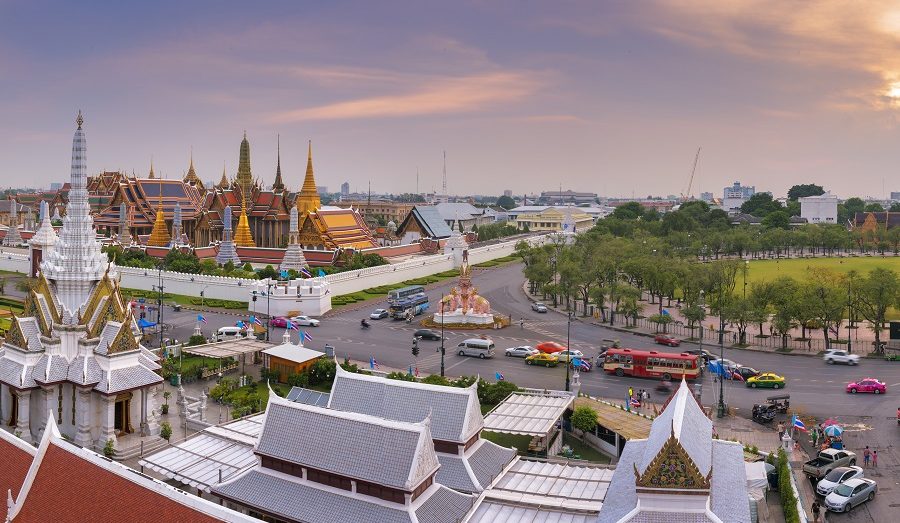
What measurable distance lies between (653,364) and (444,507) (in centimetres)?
2257

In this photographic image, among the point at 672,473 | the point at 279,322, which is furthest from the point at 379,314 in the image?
the point at 672,473

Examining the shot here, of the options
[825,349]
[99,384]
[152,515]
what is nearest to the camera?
[152,515]

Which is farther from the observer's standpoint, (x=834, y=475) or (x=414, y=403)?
(x=834, y=475)

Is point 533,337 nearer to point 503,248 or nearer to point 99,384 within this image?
point 99,384

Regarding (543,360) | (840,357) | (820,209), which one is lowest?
(543,360)

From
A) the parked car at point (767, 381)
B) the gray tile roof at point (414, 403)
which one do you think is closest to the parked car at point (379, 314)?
the parked car at point (767, 381)

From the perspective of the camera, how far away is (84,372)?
28.0 meters

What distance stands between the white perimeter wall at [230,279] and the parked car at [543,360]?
25805mm

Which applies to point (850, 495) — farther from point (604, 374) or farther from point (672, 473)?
point (604, 374)

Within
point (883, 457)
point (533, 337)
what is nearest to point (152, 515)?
point (883, 457)

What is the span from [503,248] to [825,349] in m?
67.0

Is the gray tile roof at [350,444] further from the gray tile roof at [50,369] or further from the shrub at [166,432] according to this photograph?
the gray tile roof at [50,369]

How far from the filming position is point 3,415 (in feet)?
96.2

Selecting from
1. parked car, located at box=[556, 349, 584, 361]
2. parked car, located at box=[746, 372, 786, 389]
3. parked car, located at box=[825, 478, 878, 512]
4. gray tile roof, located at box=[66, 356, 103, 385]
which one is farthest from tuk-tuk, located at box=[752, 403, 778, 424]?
gray tile roof, located at box=[66, 356, 103, 385]
